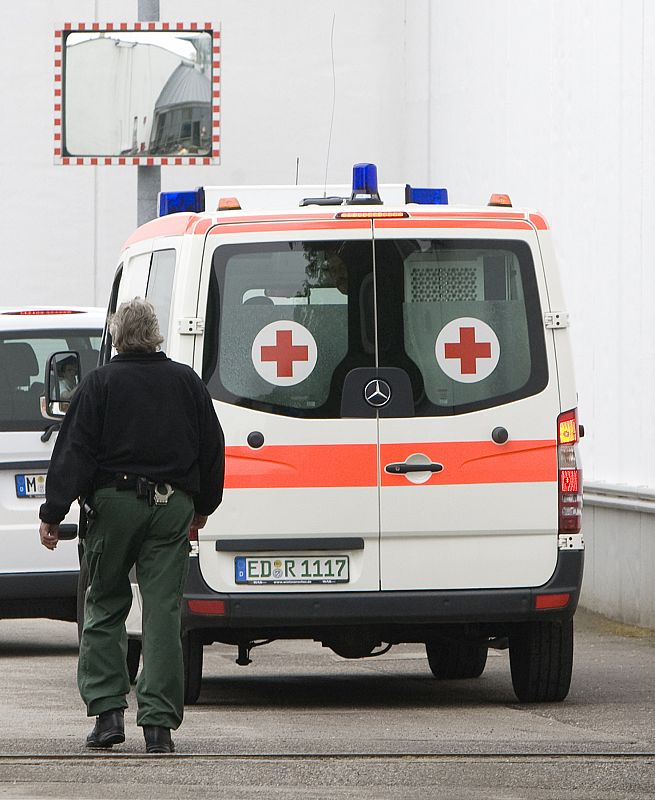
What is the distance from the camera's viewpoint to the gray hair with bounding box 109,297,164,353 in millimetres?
7672

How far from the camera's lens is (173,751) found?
24.8ft

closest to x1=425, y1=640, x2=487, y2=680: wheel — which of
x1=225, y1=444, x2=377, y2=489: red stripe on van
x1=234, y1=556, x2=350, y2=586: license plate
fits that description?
x1=234, y1=556, x2=350, y2=586: license plate

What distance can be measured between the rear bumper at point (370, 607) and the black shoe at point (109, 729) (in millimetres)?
1347

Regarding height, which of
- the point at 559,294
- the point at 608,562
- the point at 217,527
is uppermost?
the point at 559,294

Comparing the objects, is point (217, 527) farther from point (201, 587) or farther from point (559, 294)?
point (559, 294)

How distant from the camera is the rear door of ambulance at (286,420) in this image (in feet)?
29.4

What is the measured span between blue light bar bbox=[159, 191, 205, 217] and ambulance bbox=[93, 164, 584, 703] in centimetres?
69

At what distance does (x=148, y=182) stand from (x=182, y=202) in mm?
9922

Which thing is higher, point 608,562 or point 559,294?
point 559,294

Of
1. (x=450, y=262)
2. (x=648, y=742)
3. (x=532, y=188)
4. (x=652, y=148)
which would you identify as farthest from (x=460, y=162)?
(x=648, y=742)

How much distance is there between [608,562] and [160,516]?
7622 millimetres

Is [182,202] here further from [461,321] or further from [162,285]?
[461,321]

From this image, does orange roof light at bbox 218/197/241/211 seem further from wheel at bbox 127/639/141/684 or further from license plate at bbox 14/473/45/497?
license plate at bbox 14/473/45/497

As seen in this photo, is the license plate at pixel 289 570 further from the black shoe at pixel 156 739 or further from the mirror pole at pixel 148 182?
the mirror pole at pixel 148 182
